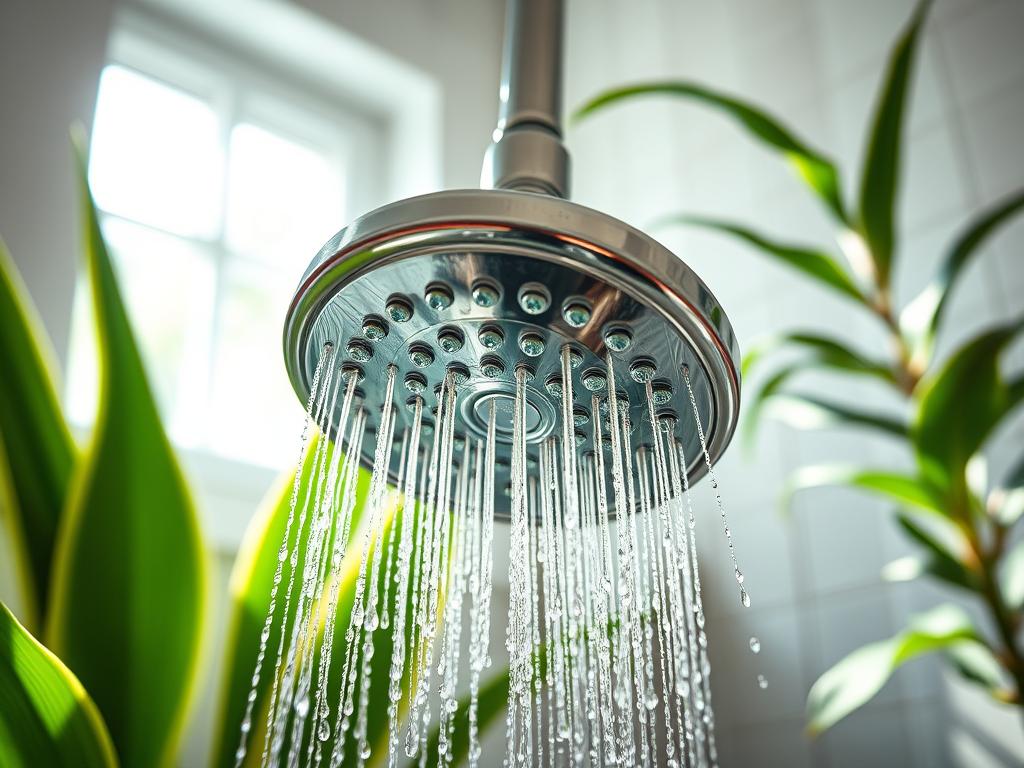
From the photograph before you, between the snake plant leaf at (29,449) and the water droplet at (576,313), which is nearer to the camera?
the water droplet at (576,313)

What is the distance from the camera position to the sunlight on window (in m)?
1.39

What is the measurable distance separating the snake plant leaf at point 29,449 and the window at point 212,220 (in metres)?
0.40

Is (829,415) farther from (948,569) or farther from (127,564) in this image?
(127,564)

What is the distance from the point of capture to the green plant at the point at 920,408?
32.5 inches

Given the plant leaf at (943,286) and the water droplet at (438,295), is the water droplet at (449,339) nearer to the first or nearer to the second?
the water droplet at (438,295)

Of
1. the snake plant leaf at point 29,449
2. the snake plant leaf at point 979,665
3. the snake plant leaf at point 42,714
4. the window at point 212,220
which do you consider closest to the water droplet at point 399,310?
the snake plant leaf at point 42,714

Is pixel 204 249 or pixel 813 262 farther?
pixel 204 249

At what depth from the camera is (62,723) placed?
0.69 metres

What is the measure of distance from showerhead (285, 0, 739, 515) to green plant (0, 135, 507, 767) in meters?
0.38

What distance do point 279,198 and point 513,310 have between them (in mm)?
1248

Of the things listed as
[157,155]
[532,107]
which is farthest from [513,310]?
[157,155]

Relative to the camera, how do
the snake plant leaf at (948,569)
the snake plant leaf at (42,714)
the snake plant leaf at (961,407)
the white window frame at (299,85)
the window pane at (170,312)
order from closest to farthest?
1. the snake plant leaf at (42,714)
2. the snake plant leaf at (961,407)
3. the snake plant leaf at (948,569)
4. the window pane at (170,312)
5. the white window frame at (299,85)

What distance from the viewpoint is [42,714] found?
68 cm

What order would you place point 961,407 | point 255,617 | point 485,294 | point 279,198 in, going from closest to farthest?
point 485,294 < point 961,407 < point 255,617 < point 279,198
